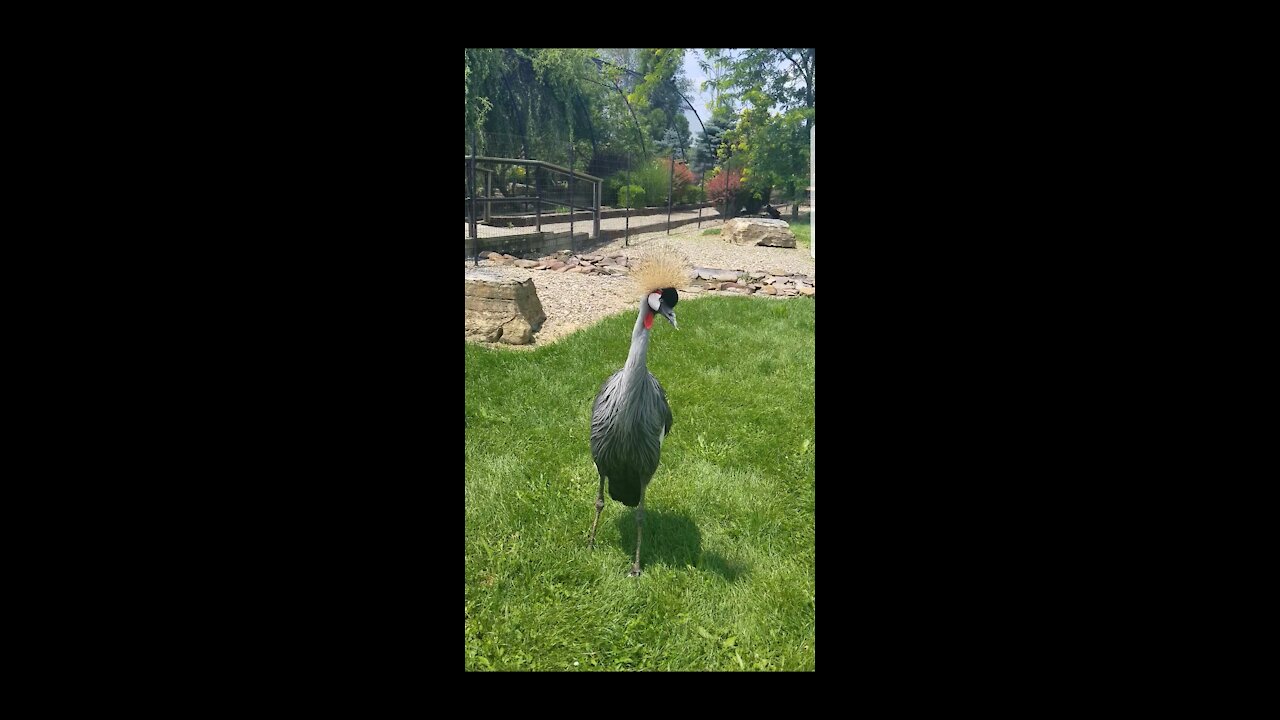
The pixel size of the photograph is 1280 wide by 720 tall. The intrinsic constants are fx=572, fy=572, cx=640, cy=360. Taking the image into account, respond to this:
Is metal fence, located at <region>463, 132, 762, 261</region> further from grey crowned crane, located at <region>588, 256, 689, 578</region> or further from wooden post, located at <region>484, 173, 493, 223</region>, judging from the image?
grey crowned crane, located at <region>588, 256, 689, 578</region>

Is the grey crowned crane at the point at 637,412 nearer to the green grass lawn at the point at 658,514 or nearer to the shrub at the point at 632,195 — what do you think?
the green grass lawn at the point at 658,514

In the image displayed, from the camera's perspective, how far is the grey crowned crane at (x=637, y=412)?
178 cm

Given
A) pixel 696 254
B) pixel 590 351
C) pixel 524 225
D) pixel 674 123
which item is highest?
pixel 674 123

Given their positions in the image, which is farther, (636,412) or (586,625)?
(636,412)

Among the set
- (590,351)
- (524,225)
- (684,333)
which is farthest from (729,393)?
(524,225)

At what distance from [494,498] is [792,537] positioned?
1.17 m

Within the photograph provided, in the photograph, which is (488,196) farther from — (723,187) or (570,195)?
(723,187)

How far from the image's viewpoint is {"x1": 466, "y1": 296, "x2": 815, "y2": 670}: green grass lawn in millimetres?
1687

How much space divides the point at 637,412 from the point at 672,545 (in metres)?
0.59

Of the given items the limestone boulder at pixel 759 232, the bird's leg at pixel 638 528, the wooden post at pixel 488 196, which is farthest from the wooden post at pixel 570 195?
the bird's leg at pixel 638 528

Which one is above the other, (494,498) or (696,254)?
(696,254)

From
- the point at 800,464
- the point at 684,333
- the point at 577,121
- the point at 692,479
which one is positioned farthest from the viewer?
the point at 577,121

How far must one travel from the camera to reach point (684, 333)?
3586 millimetres

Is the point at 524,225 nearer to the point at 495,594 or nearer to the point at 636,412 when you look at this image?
the point at 636,412
